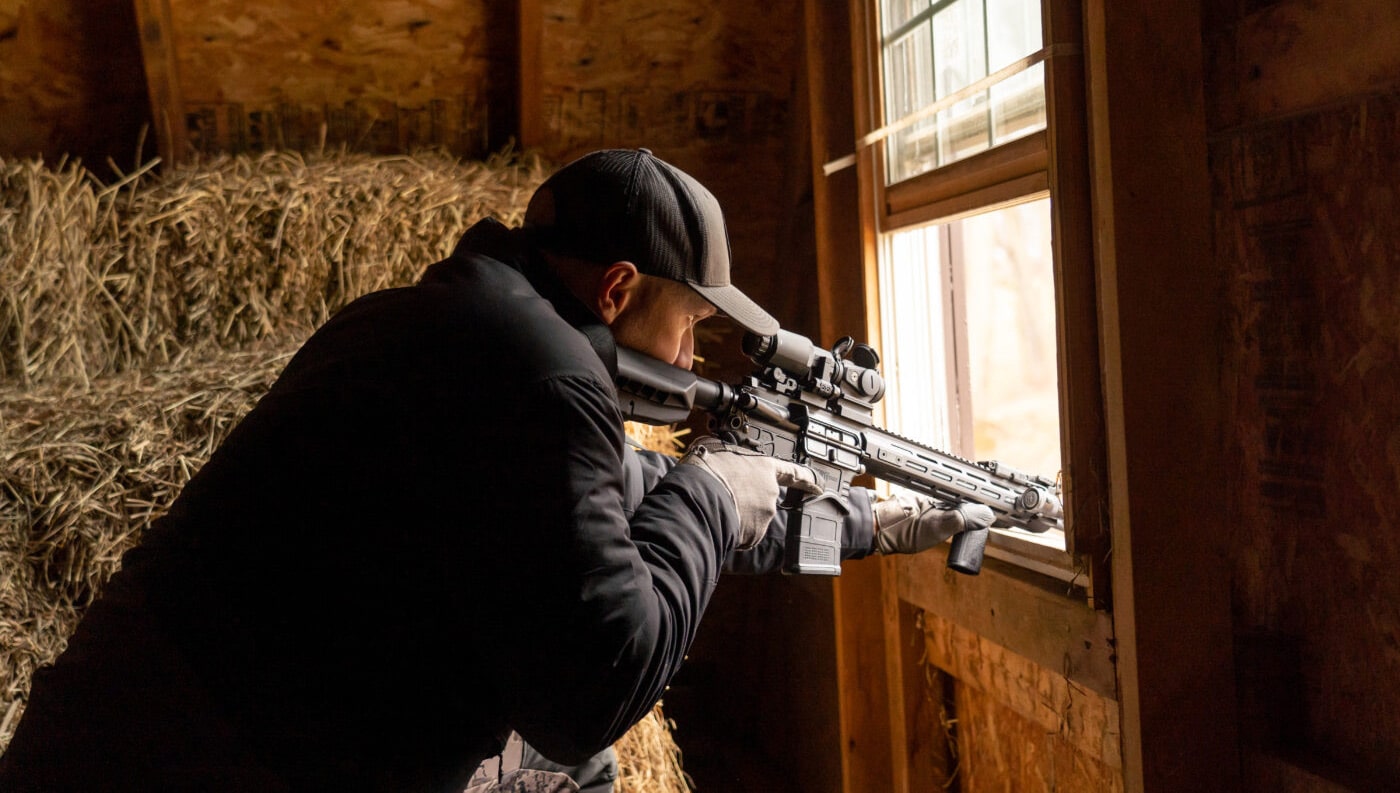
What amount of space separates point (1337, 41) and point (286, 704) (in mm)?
1444

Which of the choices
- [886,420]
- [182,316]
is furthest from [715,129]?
[182,316]

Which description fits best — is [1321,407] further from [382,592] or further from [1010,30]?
[382,592]

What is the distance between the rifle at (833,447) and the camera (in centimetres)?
184

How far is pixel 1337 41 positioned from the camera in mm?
1240

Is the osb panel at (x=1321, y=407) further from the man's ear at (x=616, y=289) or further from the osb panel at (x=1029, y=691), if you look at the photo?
the man's ear at (x=616, y=289)

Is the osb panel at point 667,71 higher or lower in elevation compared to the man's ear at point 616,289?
higher

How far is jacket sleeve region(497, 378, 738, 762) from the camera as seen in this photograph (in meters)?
1.08

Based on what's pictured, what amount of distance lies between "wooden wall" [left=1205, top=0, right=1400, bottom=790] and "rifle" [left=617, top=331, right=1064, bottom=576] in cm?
52

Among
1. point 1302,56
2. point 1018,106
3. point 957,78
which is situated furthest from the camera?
point 957,78

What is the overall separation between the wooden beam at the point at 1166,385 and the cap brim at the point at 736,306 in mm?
519

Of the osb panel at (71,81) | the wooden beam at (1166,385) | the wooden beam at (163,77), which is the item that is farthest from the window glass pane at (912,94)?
the osb panel at (71,81)

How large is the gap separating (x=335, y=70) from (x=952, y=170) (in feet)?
6.67

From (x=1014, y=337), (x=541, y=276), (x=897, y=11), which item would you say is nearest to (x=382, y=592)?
(x=541, y=276)

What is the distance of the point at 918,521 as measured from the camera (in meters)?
1.96
